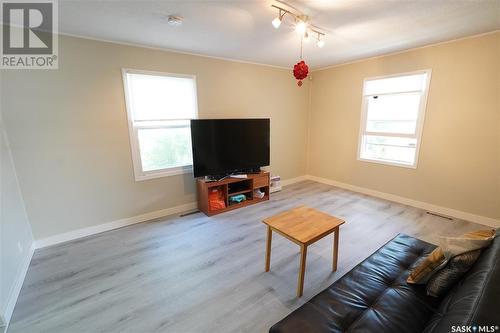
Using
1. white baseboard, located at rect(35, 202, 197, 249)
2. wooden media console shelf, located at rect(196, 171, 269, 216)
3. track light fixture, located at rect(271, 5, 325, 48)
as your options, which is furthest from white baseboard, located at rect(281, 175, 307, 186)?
track light fixture, located at rect(271, 5, 325, 48)

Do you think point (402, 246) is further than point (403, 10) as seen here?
No

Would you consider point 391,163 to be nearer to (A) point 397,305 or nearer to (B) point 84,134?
(A) point 397,305

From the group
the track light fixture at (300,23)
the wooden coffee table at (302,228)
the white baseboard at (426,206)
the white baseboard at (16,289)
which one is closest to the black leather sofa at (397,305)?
the wooden coffee table at (302,228)

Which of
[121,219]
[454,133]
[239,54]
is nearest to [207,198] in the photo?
[121,219]

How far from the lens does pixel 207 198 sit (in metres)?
3.37

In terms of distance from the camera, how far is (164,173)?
3318 mm

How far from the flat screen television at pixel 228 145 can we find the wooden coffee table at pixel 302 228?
1.66 metres

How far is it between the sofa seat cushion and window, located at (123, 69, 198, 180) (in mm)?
2750

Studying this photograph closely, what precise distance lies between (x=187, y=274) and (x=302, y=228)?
121 centimetres

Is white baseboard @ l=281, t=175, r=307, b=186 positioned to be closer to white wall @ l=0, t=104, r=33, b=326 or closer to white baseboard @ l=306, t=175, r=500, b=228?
white baseboard @ l=306, t=175, r=500, b=228

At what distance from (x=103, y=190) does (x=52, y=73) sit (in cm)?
146

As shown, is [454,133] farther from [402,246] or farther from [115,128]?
[115,128]

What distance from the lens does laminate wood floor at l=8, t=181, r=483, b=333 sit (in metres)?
1.67

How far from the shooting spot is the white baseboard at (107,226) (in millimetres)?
2632
